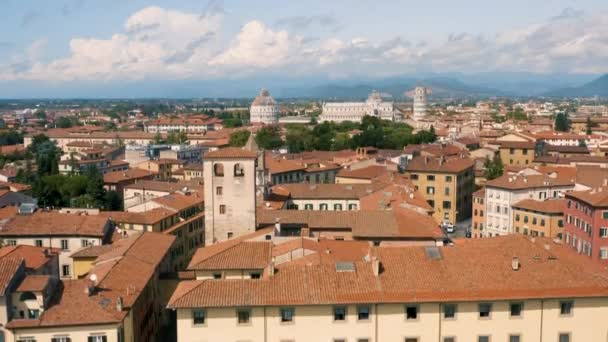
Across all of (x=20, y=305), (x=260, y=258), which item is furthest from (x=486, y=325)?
(x=20, y=305)

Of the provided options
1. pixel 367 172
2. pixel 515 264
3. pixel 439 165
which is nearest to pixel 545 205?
pixel 439 165

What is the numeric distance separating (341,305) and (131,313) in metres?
10.6

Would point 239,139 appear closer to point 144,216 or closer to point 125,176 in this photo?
point 125,176

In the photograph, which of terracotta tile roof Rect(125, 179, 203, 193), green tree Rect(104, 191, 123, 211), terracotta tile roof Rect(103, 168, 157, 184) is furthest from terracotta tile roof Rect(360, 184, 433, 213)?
terracotta tile roof Rect(103, 168, 157, 184)

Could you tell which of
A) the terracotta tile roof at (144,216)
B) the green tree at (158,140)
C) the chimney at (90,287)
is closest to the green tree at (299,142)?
the green tree at (158,140)

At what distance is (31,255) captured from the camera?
3903 cm

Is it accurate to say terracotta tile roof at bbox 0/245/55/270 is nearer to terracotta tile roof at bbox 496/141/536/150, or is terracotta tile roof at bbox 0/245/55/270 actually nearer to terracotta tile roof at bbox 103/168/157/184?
terracotta tile roof at bbox 103/168/157/184

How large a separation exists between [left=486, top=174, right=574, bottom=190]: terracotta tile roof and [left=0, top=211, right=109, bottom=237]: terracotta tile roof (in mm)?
41848

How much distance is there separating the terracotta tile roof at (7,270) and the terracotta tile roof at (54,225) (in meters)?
17.1

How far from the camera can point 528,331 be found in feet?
99.7

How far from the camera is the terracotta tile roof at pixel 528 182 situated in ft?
224

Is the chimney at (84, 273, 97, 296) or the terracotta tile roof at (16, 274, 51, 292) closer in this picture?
the terracotta tile roof at (16, 274, 51, 292)

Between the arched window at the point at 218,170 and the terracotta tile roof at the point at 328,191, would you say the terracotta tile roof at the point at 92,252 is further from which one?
the terracotta tile roof at the point at 328,191

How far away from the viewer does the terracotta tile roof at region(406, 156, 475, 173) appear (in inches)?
3130
